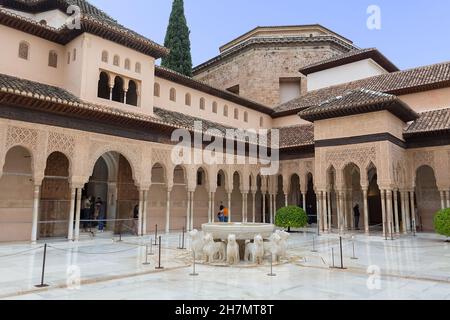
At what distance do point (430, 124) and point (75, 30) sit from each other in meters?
17.0

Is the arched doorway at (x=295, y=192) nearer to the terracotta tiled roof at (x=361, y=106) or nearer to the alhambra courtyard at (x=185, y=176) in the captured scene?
the alhambra courtyard at (x=185, y=176)

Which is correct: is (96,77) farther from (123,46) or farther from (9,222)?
(9,222)

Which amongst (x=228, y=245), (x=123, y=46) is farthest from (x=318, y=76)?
(x=228, y=245)

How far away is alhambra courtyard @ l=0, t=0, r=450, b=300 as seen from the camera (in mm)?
7223

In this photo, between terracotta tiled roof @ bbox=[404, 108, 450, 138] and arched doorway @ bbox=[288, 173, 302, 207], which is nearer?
Answer: terracotta tiled roof @ bbox=[404, 108, 450, 138]

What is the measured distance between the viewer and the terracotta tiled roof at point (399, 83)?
1898cm

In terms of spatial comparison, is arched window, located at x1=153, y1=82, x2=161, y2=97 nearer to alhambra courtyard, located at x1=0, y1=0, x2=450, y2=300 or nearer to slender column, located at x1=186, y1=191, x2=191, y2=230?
alhambra courtyard, located at x1=0, y1=0, x2=450, y2=300

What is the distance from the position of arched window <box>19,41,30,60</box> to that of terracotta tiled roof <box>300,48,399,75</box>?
18.8 m

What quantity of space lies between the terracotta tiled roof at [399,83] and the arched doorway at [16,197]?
1706 centimetres

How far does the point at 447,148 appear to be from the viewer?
16.8 metres

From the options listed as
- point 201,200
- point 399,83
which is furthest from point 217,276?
point 399,83

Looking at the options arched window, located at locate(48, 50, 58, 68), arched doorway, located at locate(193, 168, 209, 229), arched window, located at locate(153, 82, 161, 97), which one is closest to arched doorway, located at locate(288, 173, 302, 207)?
arched doorway, located at locate(193, 168, 209, 229)

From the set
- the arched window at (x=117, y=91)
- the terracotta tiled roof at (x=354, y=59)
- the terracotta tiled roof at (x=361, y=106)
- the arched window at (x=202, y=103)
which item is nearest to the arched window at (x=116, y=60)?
the arched window at (x=117, y=91)
